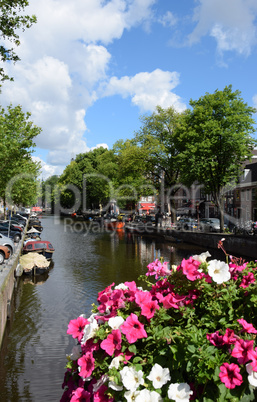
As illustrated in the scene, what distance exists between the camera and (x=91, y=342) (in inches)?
127

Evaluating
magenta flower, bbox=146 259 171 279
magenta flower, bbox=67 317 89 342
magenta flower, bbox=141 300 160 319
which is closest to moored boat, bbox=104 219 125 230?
magenta flower, bbox=146 259 171 279

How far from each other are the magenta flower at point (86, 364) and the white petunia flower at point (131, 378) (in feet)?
1.17

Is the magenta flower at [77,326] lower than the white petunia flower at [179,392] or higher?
higher

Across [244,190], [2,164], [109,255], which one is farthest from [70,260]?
[244,190]

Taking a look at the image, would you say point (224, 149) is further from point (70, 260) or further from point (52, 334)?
point (52, 334)

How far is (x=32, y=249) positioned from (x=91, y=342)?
25.4 m

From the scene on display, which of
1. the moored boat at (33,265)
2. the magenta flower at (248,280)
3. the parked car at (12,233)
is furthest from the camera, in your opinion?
the parked car at (12,233)

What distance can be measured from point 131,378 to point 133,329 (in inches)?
14.7

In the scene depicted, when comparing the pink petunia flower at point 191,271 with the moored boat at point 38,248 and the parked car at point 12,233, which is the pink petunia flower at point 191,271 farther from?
the parked car at point 12,233

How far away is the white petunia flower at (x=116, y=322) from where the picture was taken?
10.3 ft

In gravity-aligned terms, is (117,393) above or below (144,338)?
below

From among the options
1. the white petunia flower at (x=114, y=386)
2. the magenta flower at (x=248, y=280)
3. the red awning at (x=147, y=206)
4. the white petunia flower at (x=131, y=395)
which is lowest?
the white petunia flower at (x=131, y=395)

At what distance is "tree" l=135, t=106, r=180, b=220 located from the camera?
1901 inches

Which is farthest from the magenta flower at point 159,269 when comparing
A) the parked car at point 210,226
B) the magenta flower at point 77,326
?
the parked car at point 210,226
